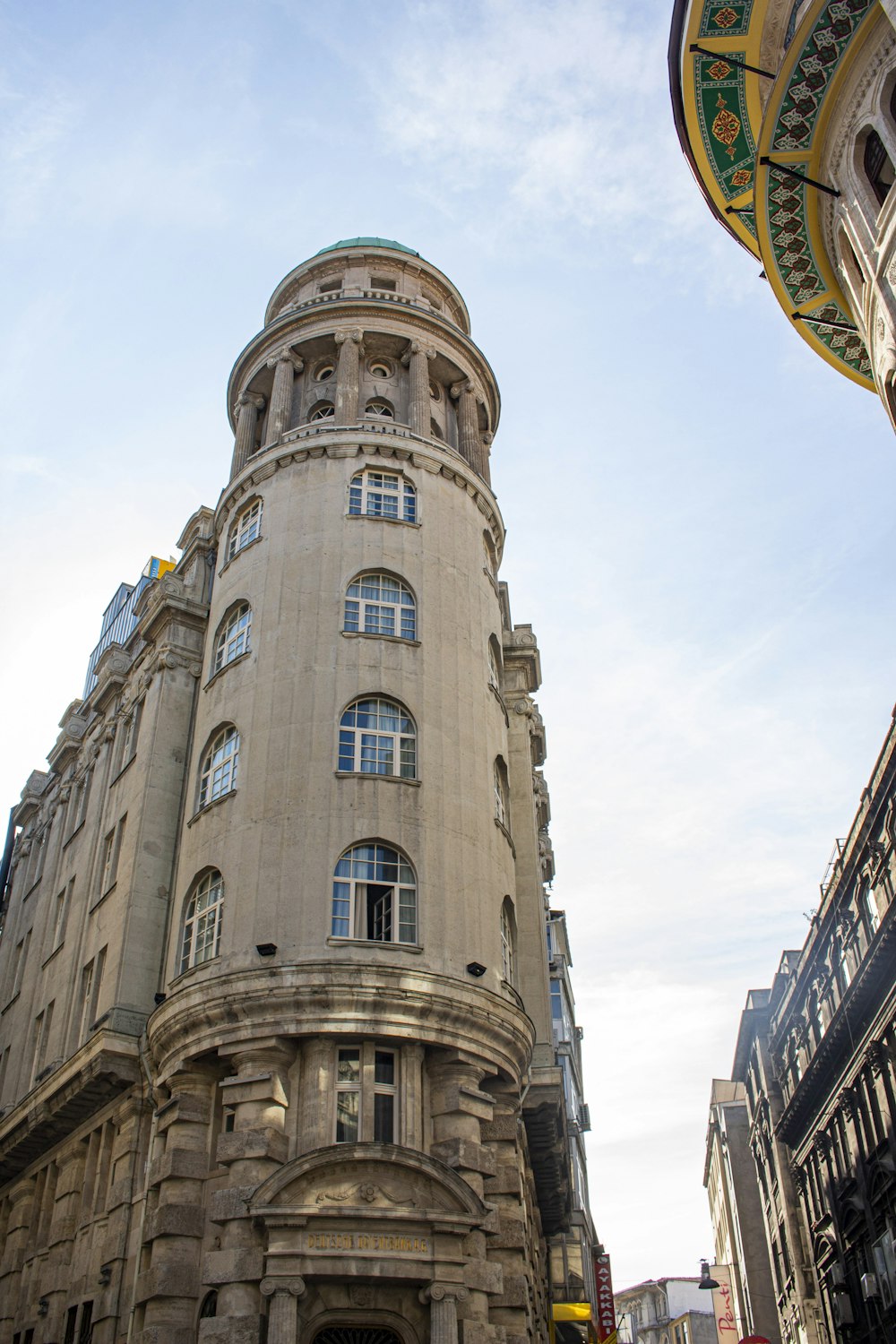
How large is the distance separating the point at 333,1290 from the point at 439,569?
1989cm

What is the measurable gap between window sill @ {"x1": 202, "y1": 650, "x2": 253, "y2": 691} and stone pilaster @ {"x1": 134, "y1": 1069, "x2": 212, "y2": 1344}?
11.5m

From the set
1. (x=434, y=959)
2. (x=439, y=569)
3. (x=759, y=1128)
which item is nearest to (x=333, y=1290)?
(x=434, y=959)

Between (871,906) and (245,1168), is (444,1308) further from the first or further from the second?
(871,906)

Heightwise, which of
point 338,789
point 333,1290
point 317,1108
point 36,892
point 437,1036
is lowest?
point 333,1290

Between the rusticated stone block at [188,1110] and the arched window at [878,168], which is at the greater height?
the arched window at [878,168]

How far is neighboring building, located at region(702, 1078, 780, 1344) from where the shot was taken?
262 feet

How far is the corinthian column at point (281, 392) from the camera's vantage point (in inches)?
1534

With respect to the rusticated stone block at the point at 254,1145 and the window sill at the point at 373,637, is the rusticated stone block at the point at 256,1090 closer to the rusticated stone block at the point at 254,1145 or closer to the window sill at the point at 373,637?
the rusticated stone block at the point at 254,1145

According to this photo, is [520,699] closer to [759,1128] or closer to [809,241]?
[809,241]

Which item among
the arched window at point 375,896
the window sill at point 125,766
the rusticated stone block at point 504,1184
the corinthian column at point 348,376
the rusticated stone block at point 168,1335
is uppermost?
the corinthian column at point 348,376

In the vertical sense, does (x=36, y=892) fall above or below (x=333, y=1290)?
above

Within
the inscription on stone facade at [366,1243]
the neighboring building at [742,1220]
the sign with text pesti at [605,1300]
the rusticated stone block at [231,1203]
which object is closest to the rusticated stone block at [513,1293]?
the inscription on stone facade at [366,1243]

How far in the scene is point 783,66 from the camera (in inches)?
727

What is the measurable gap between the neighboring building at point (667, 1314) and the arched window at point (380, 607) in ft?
299
